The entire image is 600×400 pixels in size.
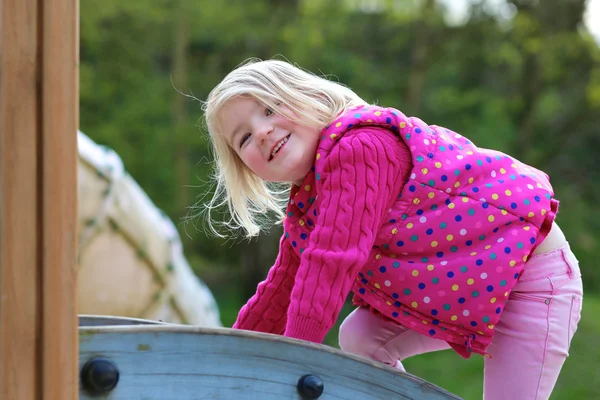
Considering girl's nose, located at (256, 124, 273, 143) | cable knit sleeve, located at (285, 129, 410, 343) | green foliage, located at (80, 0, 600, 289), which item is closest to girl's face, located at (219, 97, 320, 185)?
girl's nose, located at (256, 124, 273, 143)

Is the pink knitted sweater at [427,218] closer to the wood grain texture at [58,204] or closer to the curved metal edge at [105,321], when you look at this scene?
the curved metal edge at [105,321]

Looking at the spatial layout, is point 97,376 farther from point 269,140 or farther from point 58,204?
point 269,140

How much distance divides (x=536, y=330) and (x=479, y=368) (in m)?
6.16

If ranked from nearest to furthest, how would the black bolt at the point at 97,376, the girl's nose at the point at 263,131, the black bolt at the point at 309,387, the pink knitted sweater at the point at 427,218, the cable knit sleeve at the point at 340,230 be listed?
1. the black bolt at the point at 97,376
2. the black bolt at the point at 309,387
3. the cable knit sleeve at the point at 340,230
4. the pink knitted sweater at the point at 427,218
5. the girl's nose at the point at 263,131

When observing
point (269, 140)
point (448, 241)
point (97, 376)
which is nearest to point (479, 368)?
point (448, 241)

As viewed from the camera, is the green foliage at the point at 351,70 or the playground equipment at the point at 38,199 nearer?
the playground equipment at the point at 38,199

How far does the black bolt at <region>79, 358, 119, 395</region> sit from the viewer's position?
1460mm

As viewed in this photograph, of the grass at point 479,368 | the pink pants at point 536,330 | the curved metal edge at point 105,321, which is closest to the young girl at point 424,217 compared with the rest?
the pink pants at point 536,330

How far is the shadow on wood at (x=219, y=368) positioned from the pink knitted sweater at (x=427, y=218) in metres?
0.23

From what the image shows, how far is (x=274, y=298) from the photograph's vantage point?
2209 mm

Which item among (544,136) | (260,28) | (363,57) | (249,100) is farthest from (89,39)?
(249,100)

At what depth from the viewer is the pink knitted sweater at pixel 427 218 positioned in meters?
1.92

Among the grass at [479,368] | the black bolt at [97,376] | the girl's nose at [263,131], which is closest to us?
the black bolt at [97,376]

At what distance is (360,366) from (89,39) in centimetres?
834
